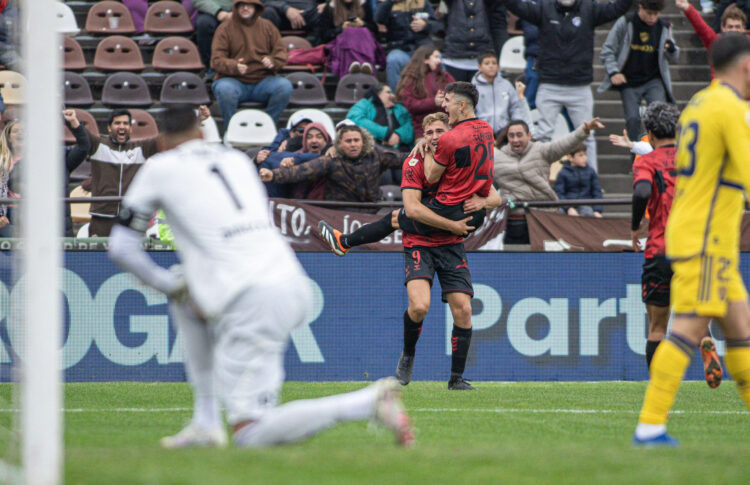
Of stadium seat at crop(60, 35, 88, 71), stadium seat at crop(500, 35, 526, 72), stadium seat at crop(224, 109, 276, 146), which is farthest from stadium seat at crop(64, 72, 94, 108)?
stadium seat at crop(500, 35, 526, 72)

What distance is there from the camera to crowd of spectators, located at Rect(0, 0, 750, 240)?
12.7 m

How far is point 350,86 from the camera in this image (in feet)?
53.9

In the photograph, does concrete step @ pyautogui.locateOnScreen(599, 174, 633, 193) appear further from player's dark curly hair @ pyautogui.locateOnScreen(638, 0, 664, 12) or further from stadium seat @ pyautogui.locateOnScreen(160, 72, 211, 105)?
stadium seat @ pyautogui.locateOnScreen(160, 72, 211, 105)

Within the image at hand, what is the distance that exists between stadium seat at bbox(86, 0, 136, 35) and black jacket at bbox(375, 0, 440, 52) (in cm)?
458

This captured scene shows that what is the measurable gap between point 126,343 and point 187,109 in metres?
6.68

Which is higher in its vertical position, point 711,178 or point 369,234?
point 711,178

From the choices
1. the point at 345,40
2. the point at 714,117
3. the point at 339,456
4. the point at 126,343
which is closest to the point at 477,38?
the point at 345,40

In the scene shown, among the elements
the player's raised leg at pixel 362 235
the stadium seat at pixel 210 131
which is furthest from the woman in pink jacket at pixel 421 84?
the player's raised leg at pixel 362 235

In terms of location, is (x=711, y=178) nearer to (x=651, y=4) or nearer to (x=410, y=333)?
(x=410, y=333)

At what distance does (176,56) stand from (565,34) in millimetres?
6480

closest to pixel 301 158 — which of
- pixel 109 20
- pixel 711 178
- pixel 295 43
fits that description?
pixel 295 43

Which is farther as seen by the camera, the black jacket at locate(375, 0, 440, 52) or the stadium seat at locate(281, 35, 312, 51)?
the stadium seat at locate(281, 35, 312, 51)

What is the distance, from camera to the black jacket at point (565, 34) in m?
15.4

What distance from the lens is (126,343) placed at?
457 inches
